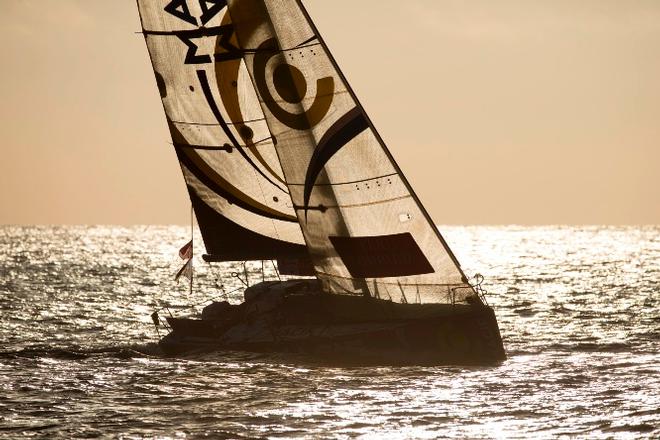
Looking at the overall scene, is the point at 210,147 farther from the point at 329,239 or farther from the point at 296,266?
the point at 329,239

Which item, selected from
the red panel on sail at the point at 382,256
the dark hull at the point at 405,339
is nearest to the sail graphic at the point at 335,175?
the red panel on sail at the point at 382,256

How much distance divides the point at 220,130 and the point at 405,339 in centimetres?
956

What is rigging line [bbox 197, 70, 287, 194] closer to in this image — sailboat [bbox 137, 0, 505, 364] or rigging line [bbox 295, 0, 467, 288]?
sailboat [bbox 137, 0, 505, 364]

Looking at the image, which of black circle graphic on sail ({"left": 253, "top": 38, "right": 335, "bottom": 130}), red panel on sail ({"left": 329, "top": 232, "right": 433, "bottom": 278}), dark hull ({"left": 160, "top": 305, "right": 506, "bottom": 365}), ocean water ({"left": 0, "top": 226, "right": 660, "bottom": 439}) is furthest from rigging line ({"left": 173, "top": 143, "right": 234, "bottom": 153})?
dark hull ({"left": 160, "top": 305, "right": 506, "bottom": 365})

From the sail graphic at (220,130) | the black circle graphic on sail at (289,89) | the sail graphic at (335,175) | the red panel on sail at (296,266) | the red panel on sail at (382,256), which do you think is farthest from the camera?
the sail graphic at (220,130)

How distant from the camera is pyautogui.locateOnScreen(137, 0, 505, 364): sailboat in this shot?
2933 centimetres

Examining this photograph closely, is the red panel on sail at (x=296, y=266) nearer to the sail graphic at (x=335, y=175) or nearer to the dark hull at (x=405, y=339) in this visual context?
the sail graphic at (x=335, y=175)

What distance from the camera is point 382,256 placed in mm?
30266

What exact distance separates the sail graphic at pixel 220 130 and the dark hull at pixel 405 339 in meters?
4.40

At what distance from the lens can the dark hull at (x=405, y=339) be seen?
2891 centimetres

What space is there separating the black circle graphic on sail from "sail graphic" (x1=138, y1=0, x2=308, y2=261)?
3208mm

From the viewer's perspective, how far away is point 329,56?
30219mm

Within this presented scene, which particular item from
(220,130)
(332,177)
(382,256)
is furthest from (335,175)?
(220,130)

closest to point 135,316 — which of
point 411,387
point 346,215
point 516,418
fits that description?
point 346,215
